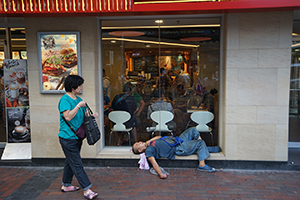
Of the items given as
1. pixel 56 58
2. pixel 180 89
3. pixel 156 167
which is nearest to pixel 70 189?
pixel 156 167

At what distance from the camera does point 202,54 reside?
18.5 feet

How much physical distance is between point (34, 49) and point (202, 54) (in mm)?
3582

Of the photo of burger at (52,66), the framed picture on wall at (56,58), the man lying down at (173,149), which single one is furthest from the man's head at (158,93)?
the photo of burger at (52,66)

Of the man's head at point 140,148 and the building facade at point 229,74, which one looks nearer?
the building facade at point 229,74

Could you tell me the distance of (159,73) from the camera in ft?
19.0

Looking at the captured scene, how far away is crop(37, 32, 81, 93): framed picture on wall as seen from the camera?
495 centimetres

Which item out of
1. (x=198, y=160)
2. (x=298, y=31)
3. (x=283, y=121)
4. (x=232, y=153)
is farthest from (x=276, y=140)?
(x=298, y=31)

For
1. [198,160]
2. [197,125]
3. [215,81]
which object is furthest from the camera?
[197,125]

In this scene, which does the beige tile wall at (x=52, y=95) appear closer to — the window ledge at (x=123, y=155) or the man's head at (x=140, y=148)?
the window ledge at (x=123, y=155)

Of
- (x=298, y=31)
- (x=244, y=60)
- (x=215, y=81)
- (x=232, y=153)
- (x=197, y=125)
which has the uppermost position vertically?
(x=298, y=31)

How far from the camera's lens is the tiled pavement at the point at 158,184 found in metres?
3.90

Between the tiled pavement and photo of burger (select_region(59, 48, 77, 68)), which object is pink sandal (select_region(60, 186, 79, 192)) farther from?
photo of burger (select_region(59, 48, 77, 68))

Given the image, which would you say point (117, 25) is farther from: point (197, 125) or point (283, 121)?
point (283, 121)

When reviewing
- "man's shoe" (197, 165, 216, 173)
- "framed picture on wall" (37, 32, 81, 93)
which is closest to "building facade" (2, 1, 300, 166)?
"framed picture on wall" (37, 32, 81, 93)
